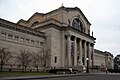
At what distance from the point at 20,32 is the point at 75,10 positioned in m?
29.4

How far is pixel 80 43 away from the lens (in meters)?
77.3

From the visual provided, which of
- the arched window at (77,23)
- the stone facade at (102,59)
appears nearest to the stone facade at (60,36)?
the arched window at (77,23)

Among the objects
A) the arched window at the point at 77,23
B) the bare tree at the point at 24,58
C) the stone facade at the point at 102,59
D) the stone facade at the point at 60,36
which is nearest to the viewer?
the bare tree at the point at 24,58

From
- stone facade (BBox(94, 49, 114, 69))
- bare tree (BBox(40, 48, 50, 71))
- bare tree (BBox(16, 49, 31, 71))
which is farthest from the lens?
stone facade (BBox(94, 49, 114, 69))

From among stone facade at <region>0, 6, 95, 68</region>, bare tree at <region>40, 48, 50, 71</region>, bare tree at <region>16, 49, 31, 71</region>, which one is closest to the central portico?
stone facade at <region>0, 6, 95, 68</region>

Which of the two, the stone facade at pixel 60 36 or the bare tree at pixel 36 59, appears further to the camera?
the stone facade at pixel 60 36

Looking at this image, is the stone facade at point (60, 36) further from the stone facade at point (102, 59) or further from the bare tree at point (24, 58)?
the stone facade at point (102, 59)

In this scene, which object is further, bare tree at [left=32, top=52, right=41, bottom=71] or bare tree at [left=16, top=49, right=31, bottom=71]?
bare tree at [left=32, top=52, right=41, bottom=71]

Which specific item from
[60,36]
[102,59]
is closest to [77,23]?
[60,36]

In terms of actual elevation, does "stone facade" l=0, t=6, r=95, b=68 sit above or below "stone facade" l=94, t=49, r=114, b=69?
above

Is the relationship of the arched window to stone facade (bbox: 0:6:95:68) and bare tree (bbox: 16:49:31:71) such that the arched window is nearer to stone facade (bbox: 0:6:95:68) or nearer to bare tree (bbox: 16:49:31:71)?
stone facade (bbox: 0:6:95:68)

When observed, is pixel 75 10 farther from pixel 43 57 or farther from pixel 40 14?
pixel 43 57

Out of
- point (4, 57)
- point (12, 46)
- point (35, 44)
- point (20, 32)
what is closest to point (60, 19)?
point (35, 44)

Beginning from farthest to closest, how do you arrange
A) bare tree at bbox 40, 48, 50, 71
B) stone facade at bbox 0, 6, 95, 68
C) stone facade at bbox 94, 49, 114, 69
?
stone facade at bbox 94, 49, 114, 69, stone facade at bbox 0, 6, 95, 68, bare tree at bbox 40, 48, 50, 71
